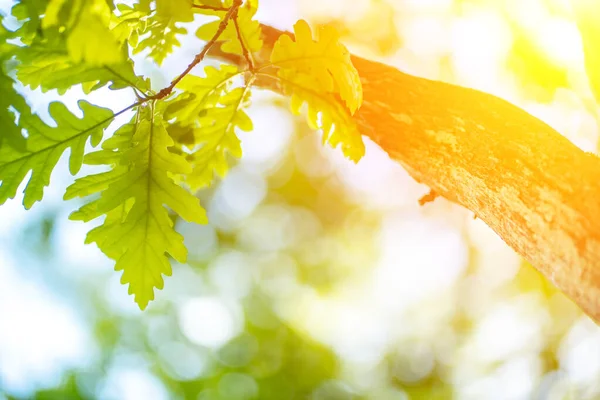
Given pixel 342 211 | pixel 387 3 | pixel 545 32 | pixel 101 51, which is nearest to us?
pixel 101 51

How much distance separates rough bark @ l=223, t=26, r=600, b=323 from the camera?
1318mm

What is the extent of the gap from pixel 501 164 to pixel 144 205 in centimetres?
133

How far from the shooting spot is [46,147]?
1.89 metres

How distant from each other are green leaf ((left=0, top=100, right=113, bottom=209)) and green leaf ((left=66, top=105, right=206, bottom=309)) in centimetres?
10

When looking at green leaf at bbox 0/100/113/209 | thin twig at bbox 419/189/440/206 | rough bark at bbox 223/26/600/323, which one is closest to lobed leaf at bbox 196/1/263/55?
rough bark at bbox 223/26/600/323

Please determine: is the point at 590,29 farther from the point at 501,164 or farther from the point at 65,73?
the point at 65,73

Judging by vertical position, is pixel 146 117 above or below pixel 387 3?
below

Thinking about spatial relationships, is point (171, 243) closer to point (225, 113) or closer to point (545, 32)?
point (225, 113)

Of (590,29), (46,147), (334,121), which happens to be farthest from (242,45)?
(590,29)

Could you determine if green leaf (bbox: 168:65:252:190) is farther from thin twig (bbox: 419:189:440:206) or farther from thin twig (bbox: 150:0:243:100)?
thin twig (bbox: 419:189:440:206)

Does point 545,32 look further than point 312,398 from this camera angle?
No

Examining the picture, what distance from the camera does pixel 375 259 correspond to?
10.8m

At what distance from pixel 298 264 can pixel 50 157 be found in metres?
9.64

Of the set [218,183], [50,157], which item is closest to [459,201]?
[50,157]
